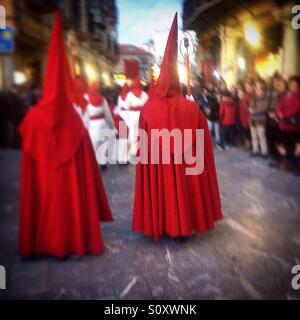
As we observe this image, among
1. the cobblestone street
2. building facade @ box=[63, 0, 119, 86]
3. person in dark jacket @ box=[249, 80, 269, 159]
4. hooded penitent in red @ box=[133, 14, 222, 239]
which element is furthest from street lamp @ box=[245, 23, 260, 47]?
building facade @ box=[63, 0, 119, 86]

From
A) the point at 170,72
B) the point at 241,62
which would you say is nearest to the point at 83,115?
the point at 170,72

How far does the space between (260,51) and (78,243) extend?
4.77 feet

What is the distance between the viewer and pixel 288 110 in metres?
2.18

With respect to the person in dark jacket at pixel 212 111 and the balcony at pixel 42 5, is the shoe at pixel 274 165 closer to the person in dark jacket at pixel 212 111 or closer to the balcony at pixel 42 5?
the person in dark jacket at pixel 212 111

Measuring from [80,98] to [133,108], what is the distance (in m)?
0.34

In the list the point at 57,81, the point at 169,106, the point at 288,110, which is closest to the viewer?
the point at 57,81

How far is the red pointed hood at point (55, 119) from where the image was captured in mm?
1917

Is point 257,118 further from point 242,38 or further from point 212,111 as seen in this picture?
point 242,38

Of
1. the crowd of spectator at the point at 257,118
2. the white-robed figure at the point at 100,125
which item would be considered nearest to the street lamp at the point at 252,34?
the crowd of spectator at the point at 257,118

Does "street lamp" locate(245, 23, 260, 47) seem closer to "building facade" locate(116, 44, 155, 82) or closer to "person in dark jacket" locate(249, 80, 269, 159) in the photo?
"person in dark jacket" locate(249, 80, 269, 159)

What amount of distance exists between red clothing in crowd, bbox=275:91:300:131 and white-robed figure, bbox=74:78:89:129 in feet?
3.58

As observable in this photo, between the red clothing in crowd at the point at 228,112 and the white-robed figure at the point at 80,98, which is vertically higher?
the white-robed figure at the point at 80,98

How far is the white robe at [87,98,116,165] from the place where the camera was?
7.25 ft

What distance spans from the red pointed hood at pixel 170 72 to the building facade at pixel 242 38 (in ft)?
0.32
